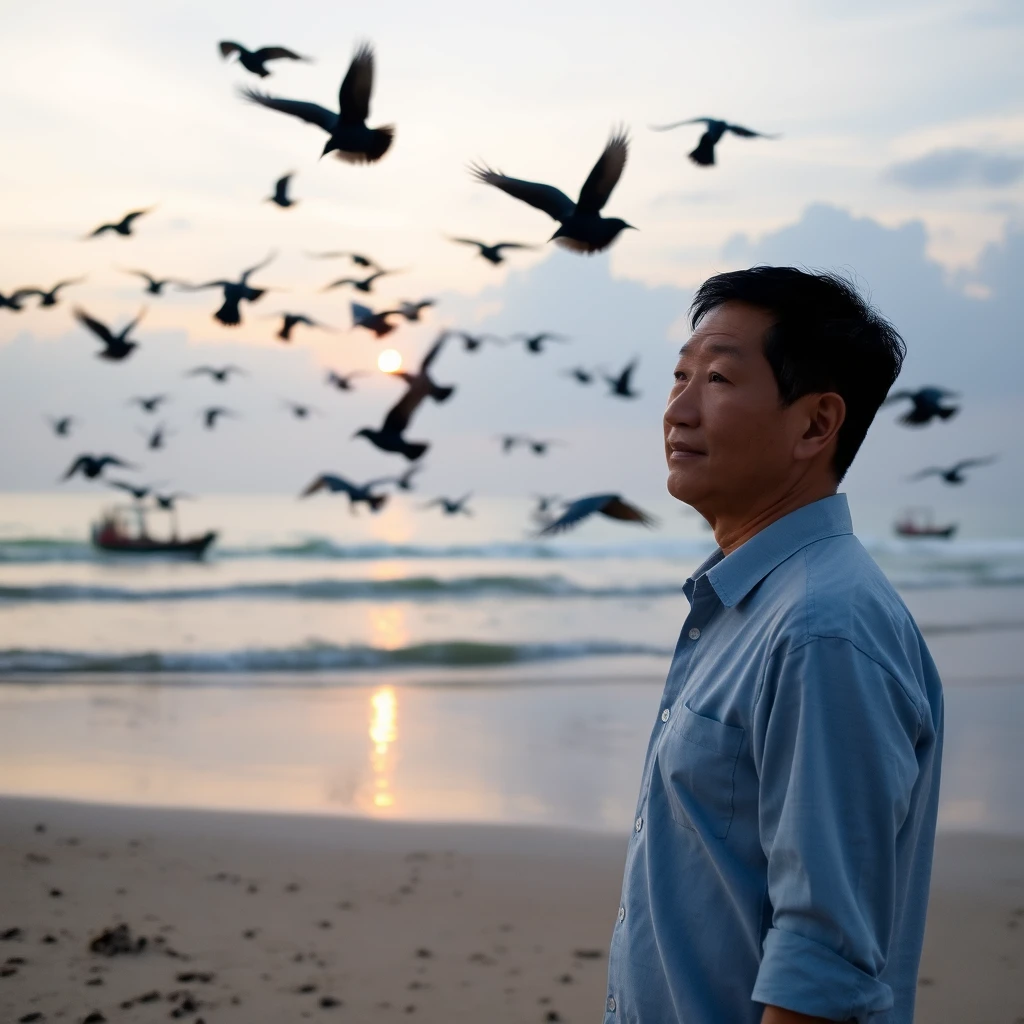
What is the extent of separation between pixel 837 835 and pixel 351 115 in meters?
3.56

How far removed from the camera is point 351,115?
4.35 m

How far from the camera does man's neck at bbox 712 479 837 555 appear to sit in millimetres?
1961

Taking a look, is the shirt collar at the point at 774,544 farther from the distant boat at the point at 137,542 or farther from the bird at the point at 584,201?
the distant boat at the point at 137,542

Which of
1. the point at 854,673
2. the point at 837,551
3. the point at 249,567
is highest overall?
the point at 837,551

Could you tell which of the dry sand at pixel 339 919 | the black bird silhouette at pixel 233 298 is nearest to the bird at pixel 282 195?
the black bird silhouette at pixel 233 298

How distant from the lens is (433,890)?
6.72m

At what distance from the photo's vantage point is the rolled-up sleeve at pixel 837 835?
1.55 meters

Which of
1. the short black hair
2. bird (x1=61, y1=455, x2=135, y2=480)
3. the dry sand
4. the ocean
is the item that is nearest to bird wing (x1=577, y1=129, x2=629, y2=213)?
the short black hair

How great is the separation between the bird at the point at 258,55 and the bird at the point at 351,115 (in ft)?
3.66

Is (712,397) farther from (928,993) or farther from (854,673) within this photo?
(928,993)

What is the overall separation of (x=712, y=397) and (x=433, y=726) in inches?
370

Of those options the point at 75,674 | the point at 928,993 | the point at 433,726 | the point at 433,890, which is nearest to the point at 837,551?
the point at 928,993

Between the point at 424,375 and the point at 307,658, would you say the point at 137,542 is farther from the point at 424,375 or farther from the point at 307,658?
the point at 424,375

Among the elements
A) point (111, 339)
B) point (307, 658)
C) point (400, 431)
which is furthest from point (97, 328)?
point (307, 658)
